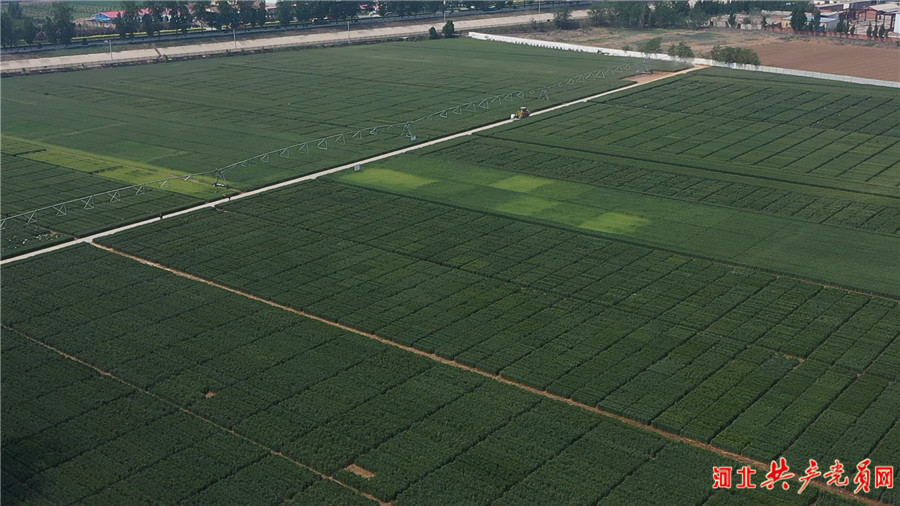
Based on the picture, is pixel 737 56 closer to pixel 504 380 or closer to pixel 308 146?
pixel 308 146

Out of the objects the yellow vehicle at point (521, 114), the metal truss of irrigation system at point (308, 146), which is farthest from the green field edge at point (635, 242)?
the yellow vehicle at point (521, 114)

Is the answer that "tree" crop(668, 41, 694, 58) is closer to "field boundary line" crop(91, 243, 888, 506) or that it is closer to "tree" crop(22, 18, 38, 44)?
"field boundary line" crop(91, 243, 888, 506)

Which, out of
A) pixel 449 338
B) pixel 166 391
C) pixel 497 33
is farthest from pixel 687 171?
pixel 497 33

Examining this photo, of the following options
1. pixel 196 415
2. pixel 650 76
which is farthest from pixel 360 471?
pixel 650 76

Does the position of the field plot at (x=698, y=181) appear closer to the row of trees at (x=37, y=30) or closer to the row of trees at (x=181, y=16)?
the row of trees at (x=181, y=16)

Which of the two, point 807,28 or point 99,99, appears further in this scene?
point 807,28

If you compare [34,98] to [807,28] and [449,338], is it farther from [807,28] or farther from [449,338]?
[807,28]

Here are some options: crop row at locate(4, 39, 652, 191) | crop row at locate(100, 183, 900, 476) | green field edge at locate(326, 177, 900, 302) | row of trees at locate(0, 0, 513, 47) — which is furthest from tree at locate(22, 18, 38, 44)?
crop row at locate(100, 183, 900, 476)
